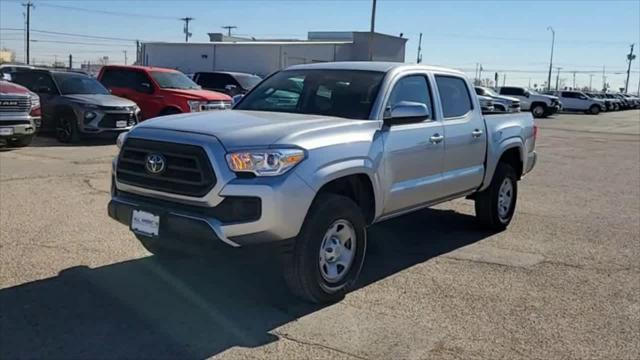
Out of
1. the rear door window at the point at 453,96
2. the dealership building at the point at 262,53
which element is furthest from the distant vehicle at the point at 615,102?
the rear door window at the point at 453,96

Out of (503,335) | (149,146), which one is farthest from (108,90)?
(503,335)

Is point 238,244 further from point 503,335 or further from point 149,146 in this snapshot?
point 503,335

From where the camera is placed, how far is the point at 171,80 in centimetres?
1731

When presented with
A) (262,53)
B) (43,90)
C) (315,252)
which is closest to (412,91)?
(315,252)

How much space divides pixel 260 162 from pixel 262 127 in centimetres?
45

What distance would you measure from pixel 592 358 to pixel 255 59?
4999 cm

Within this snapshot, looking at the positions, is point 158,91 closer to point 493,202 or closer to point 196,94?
point 196,94

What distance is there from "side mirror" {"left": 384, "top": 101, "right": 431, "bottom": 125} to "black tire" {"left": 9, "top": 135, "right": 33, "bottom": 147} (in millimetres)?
9972

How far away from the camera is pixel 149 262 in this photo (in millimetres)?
5801

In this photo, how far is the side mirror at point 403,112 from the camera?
5.34 metres

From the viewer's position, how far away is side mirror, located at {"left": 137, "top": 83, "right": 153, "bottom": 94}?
55.3ft

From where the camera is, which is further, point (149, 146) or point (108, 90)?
point (108, 90)

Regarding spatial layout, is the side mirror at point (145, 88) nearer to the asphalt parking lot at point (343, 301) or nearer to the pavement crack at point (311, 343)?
the asphalt parking lot at point (343, 301)

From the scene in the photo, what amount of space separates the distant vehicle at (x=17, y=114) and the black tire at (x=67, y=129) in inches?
71.7
